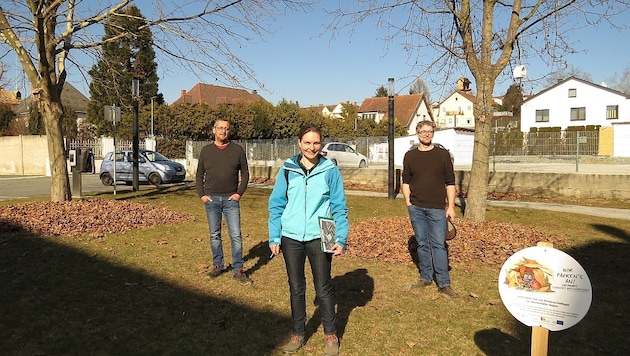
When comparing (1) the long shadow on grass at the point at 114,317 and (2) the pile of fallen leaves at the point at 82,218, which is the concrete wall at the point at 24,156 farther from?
(1) the long shadow on grass at the point at 114,317

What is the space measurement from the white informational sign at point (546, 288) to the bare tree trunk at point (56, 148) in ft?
31.9

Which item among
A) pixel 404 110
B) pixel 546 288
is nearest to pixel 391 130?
pixel 546 288

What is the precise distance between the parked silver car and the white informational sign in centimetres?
2289

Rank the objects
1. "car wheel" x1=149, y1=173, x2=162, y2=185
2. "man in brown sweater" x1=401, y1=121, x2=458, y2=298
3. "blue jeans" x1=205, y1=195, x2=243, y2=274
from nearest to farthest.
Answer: "man in brown sweater" x1=401, y1=121, x2=458, y2=298
"blue jeans" x1=205, y1=195, x2=243, y2=274
"car wheel" x1=149, y1=173, x2=162, y2=185

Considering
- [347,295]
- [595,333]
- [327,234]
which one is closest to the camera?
[327,234]

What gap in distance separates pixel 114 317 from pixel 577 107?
5586 cm

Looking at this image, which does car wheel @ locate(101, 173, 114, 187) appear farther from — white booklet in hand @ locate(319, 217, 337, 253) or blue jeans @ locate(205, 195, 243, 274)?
white booklet in hand @ locate(319, 217, 337, 253)

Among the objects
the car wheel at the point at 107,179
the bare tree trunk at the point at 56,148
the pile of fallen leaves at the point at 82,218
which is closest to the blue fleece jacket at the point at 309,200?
the pile of fallen leaves at the point at 82,218

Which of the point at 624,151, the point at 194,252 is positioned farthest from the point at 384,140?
the point at 194,252

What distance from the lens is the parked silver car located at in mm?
26141

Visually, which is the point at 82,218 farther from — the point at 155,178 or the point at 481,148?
the point at 155,178

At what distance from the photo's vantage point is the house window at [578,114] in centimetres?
5072

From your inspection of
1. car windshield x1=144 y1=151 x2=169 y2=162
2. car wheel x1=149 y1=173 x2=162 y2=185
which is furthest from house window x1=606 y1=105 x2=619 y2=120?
car wheel x1=149 y1=173 x2=162 y2=185

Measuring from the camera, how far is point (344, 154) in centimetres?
2630
